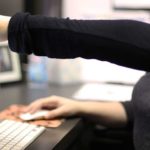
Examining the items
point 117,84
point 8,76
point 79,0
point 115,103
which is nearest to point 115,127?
point 115,103

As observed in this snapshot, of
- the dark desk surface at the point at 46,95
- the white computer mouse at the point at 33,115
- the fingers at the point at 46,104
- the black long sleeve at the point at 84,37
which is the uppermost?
the black long sleeve at the point at 84,37

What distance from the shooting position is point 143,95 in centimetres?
102

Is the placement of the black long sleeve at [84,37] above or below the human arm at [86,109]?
above

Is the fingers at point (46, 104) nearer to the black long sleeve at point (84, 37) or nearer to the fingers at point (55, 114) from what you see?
the fingers at point (55, 114)

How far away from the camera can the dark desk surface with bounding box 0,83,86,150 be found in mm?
1063

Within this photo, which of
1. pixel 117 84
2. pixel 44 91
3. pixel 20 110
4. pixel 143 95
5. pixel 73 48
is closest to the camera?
pixel 73 48

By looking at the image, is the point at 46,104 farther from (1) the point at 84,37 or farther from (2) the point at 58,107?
(1) the point at 84,37

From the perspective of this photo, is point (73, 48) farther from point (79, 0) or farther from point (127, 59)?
point (79, 0)

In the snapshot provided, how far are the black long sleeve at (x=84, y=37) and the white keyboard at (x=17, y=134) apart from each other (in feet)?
0.95

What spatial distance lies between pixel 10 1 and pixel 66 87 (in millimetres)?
461

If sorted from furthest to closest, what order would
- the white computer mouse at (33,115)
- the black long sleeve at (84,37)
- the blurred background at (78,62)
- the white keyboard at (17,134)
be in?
the blurred background at (78,62) → the white computer mouse at (33,115) → the white keyboard at (17,134) → the black long sleeve at (84,37)

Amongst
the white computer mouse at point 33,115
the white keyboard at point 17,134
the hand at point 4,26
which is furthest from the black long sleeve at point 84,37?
the white computer mouse at point 33,115

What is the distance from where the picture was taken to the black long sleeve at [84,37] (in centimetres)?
80

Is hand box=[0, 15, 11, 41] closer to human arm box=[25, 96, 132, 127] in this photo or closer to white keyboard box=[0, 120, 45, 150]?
white keyboard box=[0, 120, 45, 150]
